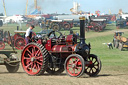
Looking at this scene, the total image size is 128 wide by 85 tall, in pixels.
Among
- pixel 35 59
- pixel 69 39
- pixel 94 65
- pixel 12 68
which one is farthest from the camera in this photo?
pixel 12 68

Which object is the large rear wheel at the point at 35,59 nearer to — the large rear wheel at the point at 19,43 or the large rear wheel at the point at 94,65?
the large rear wheel at the point at 94,65

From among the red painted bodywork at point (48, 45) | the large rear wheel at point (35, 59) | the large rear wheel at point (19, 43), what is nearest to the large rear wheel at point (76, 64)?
the large rear wheel at point (35, 59)

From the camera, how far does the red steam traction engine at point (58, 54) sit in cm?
1035

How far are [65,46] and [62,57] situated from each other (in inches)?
18.1

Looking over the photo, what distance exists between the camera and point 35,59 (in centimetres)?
1073

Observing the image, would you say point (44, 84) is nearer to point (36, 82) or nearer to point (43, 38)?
point (36, 82)

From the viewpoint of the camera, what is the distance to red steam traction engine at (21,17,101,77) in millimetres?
10354

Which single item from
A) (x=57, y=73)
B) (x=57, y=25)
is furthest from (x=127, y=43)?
(x=57, y=25)

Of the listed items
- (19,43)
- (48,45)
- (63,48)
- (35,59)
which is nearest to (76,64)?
(63,48)

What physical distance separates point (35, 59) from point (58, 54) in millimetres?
853

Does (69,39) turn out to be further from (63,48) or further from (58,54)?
(58,54)

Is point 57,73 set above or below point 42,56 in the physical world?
below

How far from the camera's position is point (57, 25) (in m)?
46.9

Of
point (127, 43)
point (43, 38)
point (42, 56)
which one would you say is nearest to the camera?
point (42, 56)
